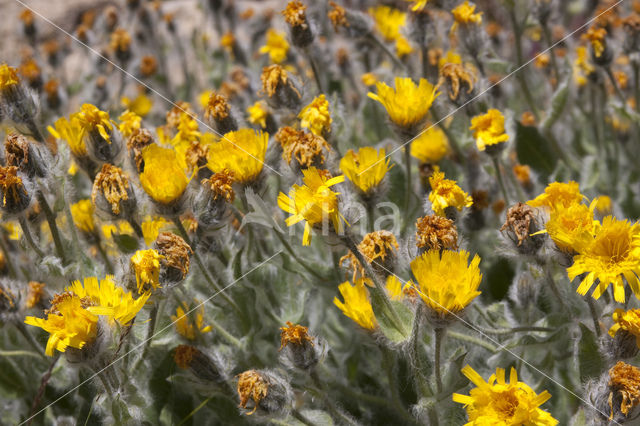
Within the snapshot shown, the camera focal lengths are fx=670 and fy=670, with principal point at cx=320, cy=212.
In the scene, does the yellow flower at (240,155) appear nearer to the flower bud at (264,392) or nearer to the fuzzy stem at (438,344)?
the flower bud at (264,392)

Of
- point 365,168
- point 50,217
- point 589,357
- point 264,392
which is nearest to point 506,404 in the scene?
point 589,357

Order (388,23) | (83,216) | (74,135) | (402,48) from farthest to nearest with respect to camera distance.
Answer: (388,23), (402,48), (83,216), (74,135)

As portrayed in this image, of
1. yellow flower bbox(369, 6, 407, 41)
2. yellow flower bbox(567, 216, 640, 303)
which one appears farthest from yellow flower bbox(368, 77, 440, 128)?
yellow flower bbox(369, 6, 407, 41)

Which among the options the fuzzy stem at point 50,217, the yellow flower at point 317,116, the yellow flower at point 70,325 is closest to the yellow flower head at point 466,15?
the yellow flower at point 317,116

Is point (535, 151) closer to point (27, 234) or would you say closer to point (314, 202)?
point (314, 202)

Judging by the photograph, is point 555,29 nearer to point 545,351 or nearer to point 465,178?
point 465,178

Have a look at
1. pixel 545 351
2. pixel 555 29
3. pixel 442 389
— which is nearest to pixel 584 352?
pixel 545 351

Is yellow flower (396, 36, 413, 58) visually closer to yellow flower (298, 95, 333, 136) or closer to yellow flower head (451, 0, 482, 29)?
yellow flower head (451, 0, 482, 29)
